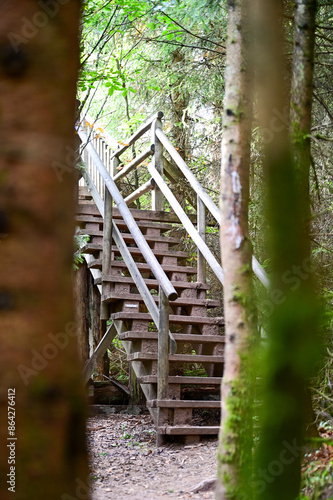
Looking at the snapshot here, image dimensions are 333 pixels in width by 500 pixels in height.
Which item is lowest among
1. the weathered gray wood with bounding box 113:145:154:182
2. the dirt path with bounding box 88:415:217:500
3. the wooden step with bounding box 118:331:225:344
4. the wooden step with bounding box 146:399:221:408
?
the dirt path with bounding box 88:415:217:500

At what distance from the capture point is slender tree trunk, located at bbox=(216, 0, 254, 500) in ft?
8.79

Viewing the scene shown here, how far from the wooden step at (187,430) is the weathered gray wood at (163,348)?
0.34 m

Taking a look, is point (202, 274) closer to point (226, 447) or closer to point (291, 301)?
point (226, 447)

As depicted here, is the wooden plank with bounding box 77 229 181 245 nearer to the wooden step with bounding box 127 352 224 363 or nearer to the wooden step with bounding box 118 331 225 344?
the wooden step with bounding box 118 331 225 344

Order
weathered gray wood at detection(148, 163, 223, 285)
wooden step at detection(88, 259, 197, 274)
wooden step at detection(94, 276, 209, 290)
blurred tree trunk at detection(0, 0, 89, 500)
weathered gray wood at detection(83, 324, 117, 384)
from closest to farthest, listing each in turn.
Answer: blurred tree trunk at detection(0, 0, 89, 500)
weathered gray wood at detection(148, 163, 223, 285)
wooden step at detection(94, 276, 209, 290)
weathered gray wood at detection(83, 324, 117, 384)
wooden step at detection(88, 259, 197, 274)

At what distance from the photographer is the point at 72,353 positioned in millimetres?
1636

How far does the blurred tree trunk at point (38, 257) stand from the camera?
1545 mm

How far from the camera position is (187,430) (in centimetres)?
623

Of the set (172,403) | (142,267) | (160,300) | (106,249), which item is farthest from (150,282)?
(172,403)

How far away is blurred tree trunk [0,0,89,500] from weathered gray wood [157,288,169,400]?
466 cm

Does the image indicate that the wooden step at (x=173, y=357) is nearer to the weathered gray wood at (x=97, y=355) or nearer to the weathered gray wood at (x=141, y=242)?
the weathered gray wood at (x=141, y=242)

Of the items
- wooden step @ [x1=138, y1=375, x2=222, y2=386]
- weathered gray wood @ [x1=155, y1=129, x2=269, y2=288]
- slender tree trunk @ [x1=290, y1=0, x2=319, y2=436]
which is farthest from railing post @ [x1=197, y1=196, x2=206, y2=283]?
slender tree trunk @ [x1=290, y1=0, x2=319, y2=436]

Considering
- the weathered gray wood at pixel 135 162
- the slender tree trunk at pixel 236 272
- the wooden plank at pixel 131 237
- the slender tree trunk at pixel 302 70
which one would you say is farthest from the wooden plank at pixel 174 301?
the slender tree trunk at pixel 236 272

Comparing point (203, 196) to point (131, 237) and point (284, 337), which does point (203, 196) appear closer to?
point (131, 237)
